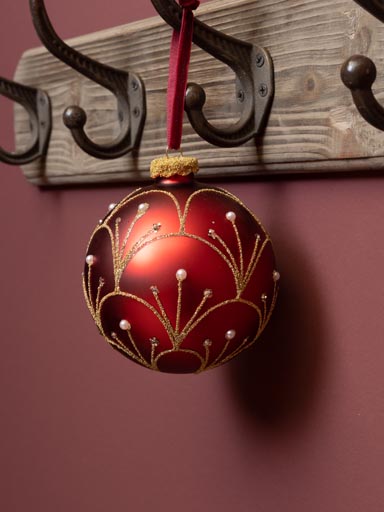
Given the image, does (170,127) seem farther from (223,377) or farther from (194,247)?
(223,377)

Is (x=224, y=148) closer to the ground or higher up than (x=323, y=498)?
higher up

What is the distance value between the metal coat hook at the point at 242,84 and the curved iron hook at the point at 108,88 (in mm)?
135

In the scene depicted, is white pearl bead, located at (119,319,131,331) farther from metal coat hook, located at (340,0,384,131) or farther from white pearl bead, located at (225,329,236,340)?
metal coat hook, located at (340,0,384,131)

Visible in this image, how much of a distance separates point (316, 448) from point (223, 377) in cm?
12

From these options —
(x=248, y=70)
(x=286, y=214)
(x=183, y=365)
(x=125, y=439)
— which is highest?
(x=248, y=70)

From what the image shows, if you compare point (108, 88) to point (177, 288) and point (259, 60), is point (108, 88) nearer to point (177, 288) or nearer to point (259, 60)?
point (259, 60)

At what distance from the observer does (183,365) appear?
63 centimetres

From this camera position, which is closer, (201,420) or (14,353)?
(201,420)

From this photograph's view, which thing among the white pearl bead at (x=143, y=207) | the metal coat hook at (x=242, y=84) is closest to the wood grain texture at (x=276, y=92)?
the metal coat hook at (x=242, y=84)

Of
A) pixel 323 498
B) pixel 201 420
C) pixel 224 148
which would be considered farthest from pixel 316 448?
pixel 224 148

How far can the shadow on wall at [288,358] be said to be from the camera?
71 centimetres

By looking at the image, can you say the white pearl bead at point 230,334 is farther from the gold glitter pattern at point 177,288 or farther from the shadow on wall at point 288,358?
the shadow on wall at point 288,358

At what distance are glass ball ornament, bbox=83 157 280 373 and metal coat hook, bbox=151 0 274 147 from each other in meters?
0.05

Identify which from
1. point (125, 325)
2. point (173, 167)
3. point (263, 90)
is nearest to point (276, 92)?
point (263, 90)
